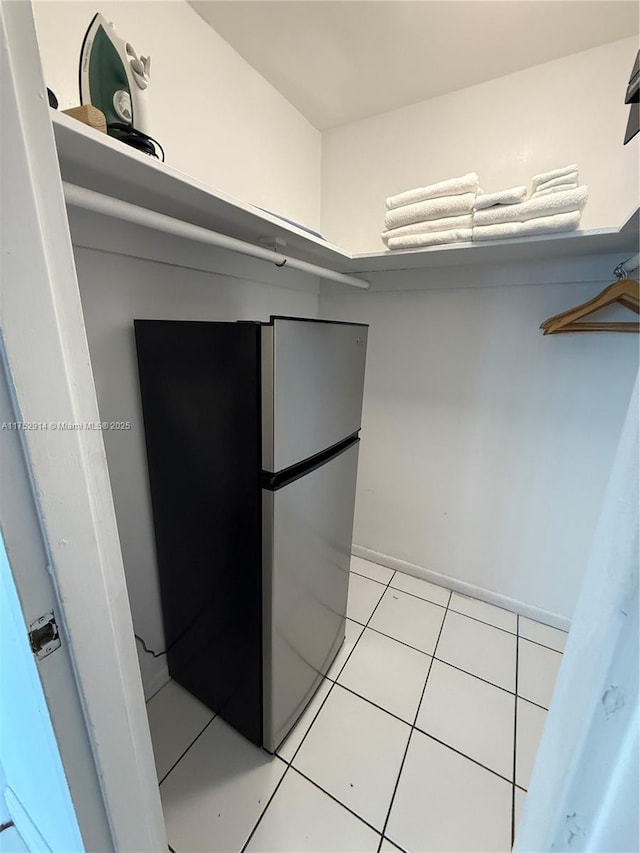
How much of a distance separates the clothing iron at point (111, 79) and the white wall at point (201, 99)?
0.40 ft

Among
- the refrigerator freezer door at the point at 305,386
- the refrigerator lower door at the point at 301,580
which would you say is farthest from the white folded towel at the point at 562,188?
the refrigerator lower door at the point at 301,580

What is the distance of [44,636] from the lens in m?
0.46

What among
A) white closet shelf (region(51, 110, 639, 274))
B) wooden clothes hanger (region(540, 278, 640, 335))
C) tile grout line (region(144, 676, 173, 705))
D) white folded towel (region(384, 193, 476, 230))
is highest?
white folded towel (region(384, 193, 476, 230))

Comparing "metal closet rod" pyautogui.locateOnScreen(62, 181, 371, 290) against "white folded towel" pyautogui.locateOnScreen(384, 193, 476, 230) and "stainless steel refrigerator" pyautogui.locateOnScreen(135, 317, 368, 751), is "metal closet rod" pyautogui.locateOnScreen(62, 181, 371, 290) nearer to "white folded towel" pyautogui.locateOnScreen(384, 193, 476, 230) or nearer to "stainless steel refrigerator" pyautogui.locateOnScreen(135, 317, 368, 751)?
"stainless steel refrigerator" pyautogui.locateOnScreen(135, 317, 368, 751)

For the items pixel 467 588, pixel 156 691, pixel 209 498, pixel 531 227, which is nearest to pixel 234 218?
pixel 209 498

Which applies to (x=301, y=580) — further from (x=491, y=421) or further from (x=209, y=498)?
(x=491, y=421)

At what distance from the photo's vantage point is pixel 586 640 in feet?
1.12

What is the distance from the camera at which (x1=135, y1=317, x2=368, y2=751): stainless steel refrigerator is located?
2.67 ft

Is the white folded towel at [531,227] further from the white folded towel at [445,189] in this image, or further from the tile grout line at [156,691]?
the tile grout line at [156,691]

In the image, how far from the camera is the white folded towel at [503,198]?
1.05 metres

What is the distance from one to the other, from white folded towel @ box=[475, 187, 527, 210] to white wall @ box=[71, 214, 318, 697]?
2.71 ft

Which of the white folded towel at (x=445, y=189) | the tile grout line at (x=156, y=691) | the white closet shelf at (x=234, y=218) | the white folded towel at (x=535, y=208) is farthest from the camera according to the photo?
the tile grout line at (x=156, y=691)

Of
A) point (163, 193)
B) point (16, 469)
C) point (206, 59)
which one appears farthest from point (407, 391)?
point (16, 469)

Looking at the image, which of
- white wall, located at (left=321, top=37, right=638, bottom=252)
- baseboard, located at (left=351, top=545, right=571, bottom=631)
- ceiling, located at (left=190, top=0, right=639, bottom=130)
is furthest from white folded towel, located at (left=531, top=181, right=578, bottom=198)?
baseboard, located at (left=351, top=545, right=571, bottom=631)
